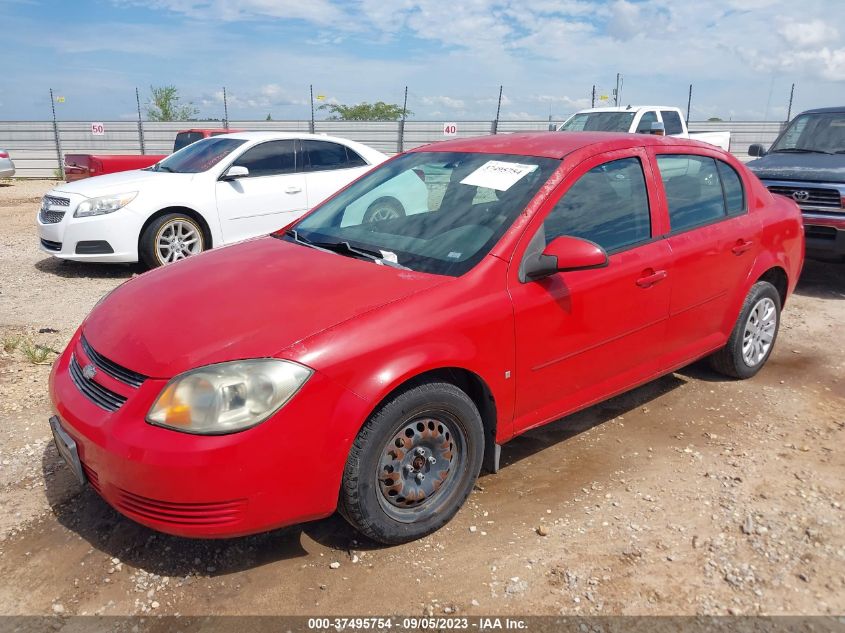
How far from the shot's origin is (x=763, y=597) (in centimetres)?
257

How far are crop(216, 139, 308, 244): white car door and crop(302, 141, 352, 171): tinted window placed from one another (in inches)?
7.3

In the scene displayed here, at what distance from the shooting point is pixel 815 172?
7.24 m

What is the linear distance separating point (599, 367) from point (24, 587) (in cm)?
273

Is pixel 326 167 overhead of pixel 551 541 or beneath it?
overhead

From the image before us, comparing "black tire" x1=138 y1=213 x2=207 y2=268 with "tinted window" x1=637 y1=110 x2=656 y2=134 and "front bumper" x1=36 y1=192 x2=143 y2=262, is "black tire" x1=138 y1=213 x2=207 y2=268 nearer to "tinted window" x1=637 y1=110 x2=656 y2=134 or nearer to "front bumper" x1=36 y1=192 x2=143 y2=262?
"front bumper" x1=36 y1=192 x2=143 y2=262

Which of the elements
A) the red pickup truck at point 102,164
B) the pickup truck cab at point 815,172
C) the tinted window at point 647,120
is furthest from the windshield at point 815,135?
the red pickup truck at point 102,164

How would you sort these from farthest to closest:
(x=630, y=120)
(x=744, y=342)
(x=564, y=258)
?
(x=630, y=120) → (x=744, y=342) → (x=564, y=258)

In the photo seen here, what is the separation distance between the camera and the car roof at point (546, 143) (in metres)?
3.47

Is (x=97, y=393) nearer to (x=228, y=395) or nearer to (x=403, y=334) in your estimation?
(x=228, y=395)

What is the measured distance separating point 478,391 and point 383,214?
4.03ft

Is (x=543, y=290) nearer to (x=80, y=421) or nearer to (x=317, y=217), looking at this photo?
(x=317, y=217)

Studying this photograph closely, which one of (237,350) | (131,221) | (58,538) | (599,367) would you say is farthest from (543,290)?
(131,221)

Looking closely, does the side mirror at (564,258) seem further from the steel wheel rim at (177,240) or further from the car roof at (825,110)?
the car roof at (825,110)

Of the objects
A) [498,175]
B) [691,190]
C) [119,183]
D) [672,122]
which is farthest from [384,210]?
[672,122]
